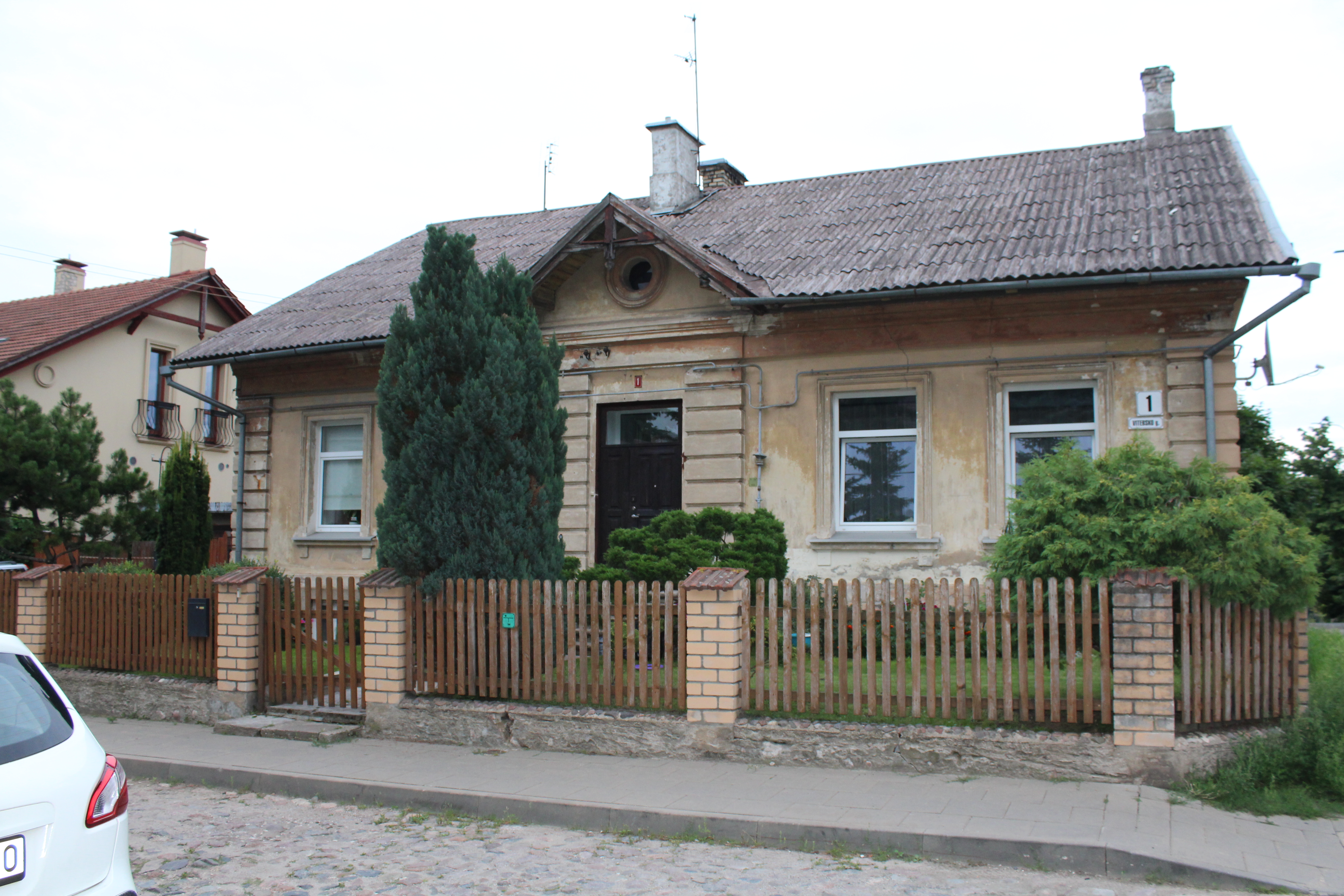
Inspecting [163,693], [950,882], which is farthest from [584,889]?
[163,693]

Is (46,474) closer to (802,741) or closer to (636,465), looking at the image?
(636,465)

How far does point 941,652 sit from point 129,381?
2172 centimetres

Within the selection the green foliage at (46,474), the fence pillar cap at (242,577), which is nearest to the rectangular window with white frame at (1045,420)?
the fence pillar cap at (242,577)

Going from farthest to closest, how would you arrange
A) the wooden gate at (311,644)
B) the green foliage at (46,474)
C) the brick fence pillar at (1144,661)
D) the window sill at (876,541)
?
the green foliage at (46,474)
the window sill at (876,541)
the wooden gate at (311,644)
the brick fence pillar at (1144,661)

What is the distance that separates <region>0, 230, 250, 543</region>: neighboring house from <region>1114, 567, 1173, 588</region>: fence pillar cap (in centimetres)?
1948

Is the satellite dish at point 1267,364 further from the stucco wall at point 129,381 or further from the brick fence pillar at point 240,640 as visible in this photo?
the stucco wall at point 129,381

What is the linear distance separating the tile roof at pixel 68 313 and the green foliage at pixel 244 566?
29.1ft

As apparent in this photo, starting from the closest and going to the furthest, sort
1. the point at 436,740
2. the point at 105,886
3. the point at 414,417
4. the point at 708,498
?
the point at 105,886 → the point at 436,740 → the point at 414,417 → the point at 708,498

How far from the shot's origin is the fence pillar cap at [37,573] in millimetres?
10648

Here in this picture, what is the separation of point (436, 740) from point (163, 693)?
3277 mm

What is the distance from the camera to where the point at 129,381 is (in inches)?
908

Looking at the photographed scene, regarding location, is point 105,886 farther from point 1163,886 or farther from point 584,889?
point 1163,886

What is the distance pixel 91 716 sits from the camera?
9.83 m

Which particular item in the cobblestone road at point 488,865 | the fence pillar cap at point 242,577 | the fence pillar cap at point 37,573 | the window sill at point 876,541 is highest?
the window sill at point 876,541
